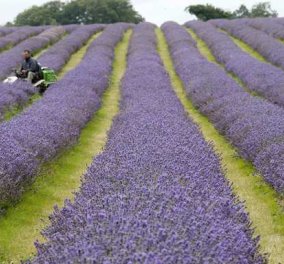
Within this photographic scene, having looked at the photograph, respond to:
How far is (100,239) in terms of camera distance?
3.56m

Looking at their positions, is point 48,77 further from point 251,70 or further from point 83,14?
point 83,14

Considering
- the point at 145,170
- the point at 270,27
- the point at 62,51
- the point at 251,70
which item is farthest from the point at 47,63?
the point at 145,170

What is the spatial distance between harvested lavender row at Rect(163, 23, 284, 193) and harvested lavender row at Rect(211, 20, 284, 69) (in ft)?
10.9

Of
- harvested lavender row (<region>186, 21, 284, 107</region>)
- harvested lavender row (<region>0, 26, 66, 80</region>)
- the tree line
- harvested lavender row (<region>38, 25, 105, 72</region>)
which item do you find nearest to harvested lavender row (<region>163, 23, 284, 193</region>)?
harvested lavender row (<region>186, 21, 284, 107</region>)

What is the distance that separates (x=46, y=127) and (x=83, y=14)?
47.6m

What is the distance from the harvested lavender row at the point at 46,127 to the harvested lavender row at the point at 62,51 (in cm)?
355

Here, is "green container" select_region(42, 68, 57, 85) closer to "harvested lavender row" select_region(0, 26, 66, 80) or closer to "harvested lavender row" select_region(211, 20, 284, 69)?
"harvested lavender row" select_region(0, 26, 66, 80)

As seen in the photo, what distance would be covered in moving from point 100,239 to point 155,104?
7.26 m

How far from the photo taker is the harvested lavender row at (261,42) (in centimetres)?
1919

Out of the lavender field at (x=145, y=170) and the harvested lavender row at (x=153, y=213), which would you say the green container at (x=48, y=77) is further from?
the harvested lavender row at (x=153, y=213)

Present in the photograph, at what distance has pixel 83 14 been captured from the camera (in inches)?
2148

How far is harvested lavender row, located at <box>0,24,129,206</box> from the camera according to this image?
6520 millimetres

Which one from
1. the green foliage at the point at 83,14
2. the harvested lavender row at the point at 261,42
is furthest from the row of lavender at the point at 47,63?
the green foliage at the point at 83,14

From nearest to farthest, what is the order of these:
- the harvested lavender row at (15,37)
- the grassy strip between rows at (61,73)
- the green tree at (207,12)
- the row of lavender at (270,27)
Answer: the grassy strip between rows at (61,73), the harvested lavender row at (15,37), the row of lavender at (270,27), the green tree at (207,12)
